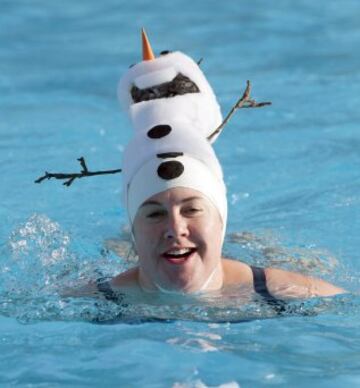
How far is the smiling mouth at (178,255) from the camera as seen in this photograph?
4.04m

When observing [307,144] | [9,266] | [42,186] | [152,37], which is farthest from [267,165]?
[152,37]

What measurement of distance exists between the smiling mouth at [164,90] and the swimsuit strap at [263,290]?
76 cm

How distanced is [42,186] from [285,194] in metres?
1.32

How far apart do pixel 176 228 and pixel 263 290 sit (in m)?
0.58

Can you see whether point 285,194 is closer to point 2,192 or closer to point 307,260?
point 307,260

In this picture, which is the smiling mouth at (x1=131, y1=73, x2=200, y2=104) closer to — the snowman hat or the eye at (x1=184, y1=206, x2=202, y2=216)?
the snowman hat

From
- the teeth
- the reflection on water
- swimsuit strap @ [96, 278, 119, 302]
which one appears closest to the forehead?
the teeth

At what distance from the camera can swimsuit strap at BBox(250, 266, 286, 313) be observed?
4312 mm

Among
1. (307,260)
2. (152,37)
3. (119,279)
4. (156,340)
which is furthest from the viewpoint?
(152,37)

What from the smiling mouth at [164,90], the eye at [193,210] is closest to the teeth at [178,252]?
the eye at [193,210]

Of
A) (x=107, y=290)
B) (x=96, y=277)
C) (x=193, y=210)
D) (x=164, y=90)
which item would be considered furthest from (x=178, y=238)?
(x=96, y=277)

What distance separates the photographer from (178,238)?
4008 mm

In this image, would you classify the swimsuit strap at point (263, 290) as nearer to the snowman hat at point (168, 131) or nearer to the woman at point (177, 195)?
the woman at point (177, 195)

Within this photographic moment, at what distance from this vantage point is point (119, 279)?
14.7 feet
